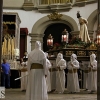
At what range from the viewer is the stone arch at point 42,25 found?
2234cm

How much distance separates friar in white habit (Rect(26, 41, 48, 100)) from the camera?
9.03 metres

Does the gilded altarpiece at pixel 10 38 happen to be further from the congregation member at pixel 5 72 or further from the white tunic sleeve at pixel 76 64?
the white tunic sleeve at pixel 76 64

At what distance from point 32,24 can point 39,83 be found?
1396 centimetres

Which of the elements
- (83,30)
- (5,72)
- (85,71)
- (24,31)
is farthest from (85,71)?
(24,31)

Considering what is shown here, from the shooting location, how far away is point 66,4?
22.6 meters

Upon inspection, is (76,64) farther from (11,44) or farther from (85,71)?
(11,44)

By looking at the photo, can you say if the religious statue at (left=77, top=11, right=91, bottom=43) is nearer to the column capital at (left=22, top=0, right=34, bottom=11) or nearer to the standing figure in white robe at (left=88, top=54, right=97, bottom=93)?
the standing figure in white robe at (left=88, top=54, right=97, bottom=93)

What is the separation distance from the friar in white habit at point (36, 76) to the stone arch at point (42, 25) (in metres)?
13.3

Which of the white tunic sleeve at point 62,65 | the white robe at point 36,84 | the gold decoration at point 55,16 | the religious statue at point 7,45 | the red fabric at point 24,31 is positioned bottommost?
the white robe at point 36,84

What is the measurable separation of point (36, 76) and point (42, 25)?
14.2 m

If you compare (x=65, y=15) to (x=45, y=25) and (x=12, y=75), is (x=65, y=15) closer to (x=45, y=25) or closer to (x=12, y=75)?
(x=45, y=25)

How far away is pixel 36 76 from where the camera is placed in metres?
9.11

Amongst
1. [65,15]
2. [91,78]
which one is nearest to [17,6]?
[65,15]

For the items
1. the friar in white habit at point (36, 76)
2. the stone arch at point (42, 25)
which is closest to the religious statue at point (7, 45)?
→ the stone arch at point (42, 25)
